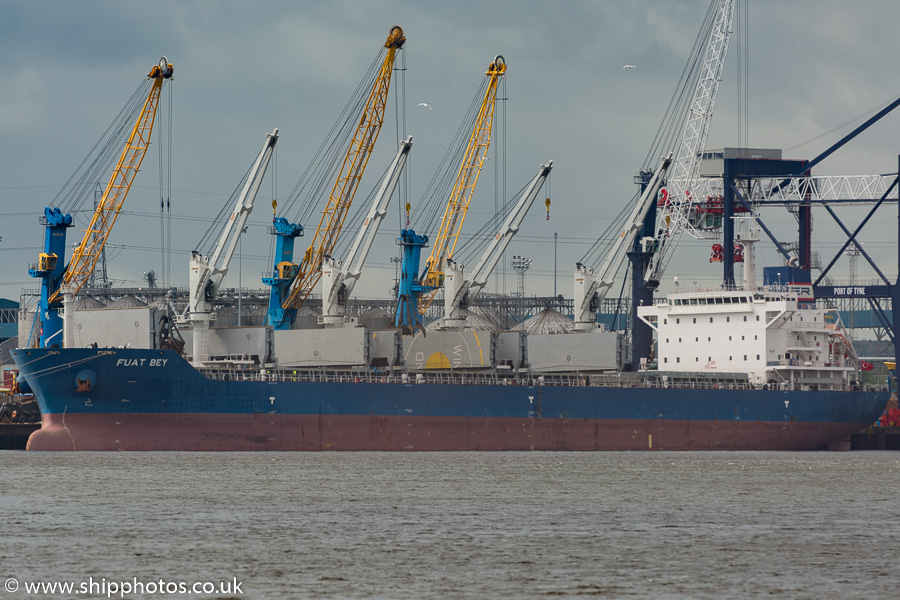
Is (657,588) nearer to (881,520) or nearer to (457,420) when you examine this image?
(881,520)

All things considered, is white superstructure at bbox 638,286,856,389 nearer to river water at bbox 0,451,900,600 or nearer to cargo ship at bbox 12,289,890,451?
cargo ship at bbox 12,289,890,451

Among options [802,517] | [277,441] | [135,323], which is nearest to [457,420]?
[277,441]

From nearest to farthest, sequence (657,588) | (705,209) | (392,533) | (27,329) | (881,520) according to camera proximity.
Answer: (657,588) → (392,533) → (881,520) → (705,209) → (27,329)

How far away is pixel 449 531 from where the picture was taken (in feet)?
85.6

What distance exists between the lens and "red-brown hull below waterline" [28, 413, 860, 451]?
50906 mm

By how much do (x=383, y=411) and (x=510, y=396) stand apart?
562cm

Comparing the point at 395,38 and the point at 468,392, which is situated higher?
the point at 395,38

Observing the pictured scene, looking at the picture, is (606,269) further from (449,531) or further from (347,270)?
(449,531)

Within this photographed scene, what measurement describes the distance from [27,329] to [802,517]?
65412mm

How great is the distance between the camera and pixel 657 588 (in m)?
19.9

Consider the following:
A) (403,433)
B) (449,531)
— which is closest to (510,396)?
(403,433)

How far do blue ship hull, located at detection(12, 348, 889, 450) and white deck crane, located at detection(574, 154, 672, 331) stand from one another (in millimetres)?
5330

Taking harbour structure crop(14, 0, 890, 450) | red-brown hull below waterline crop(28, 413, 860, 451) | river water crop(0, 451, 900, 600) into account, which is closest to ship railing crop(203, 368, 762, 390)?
harbour structure crop(14, 0, 890, 450)

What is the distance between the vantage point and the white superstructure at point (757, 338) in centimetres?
5959
